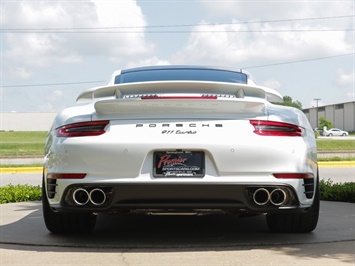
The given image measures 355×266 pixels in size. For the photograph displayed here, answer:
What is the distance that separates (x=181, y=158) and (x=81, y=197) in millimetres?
850

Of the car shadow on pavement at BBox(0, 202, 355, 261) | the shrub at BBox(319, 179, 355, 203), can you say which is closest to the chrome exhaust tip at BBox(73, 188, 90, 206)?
the car shadow on pavement at BBox(0, 202, 355, 261)

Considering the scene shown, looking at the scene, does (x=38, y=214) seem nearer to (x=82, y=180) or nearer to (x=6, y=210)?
(x=6, y=210)

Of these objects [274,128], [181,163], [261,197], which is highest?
[274,128]

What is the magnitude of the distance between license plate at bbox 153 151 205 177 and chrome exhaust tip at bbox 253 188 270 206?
1.51 feet

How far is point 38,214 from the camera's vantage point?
738 centimetres

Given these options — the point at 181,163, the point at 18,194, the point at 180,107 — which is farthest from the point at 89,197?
the point at 18,194

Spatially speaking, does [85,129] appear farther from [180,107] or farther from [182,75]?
[182,75]

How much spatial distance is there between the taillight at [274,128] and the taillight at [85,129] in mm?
1146

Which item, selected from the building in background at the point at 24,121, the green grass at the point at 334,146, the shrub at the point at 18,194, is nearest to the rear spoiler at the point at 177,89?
the shrub at the point at 18,194

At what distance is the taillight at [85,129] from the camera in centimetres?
483

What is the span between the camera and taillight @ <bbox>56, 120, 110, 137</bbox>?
15.8 feet

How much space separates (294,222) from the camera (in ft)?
18.1

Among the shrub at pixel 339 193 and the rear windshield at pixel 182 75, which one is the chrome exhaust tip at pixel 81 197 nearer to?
the rear windshield at pixel 182 75

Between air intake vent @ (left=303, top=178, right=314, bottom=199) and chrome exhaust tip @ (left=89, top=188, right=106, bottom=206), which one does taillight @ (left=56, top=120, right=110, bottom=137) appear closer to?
chrome exhaust tip @ (left=89, top=188, right=106, bottom=206)
